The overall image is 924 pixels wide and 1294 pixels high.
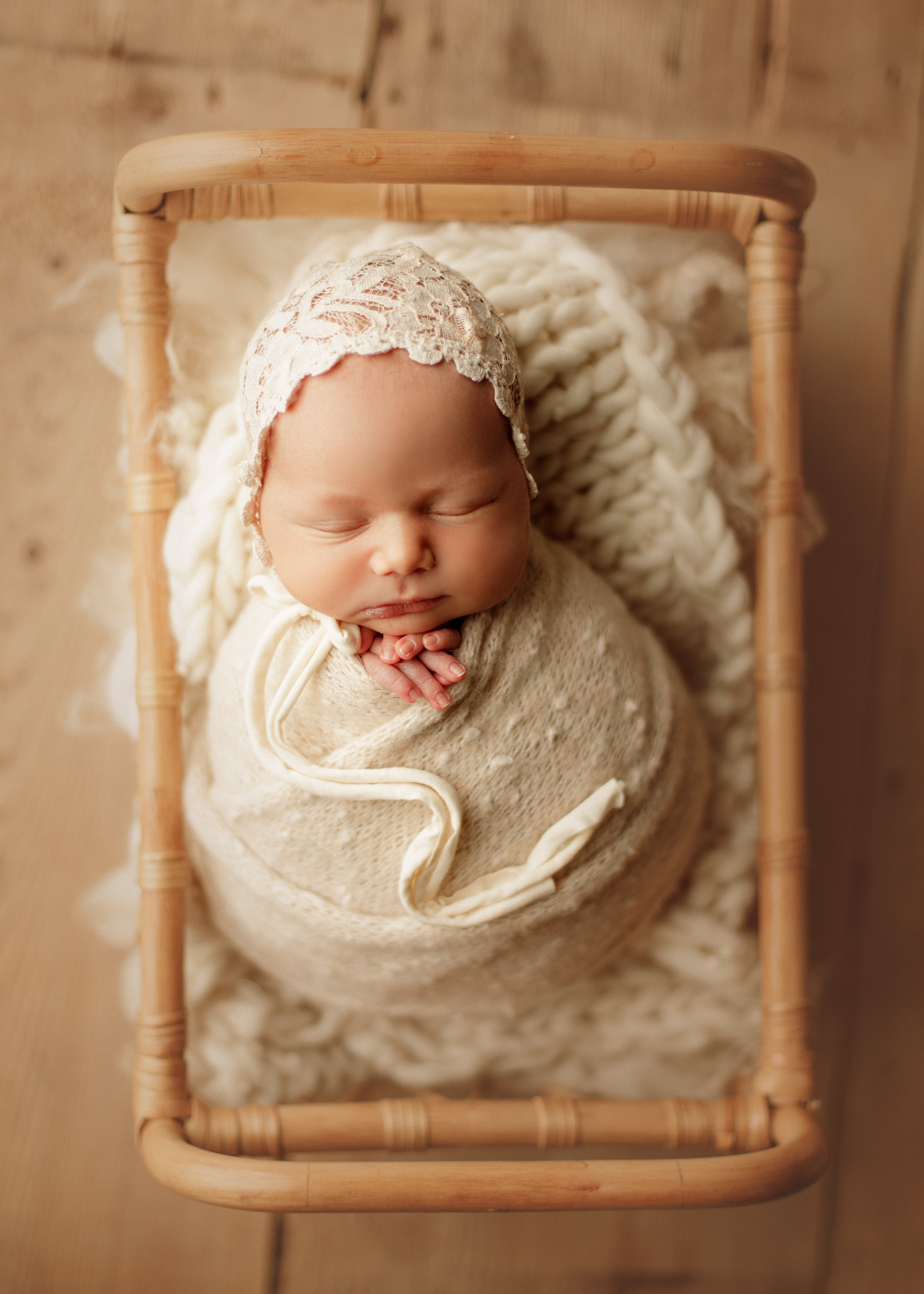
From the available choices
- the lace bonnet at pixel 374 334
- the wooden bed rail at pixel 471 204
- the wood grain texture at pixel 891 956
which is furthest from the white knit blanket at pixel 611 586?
the wood grain texture at pixel 891 956

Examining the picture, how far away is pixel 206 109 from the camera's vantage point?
3.23 ft

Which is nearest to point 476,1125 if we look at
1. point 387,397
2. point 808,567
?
point 387,397

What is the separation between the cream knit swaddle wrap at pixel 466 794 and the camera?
0.64 meters

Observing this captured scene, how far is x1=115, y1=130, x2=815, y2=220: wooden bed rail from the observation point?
0.64 m

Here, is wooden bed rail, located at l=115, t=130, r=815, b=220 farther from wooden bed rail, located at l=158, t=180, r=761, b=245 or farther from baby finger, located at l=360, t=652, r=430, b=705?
baby finger, located at l=360, t=652, r=430, b=705

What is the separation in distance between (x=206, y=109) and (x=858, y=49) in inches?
25.3

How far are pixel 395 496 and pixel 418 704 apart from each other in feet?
0.45

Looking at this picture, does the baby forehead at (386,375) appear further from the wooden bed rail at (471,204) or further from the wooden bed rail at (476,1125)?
the wooden bed rail at (476,1125)

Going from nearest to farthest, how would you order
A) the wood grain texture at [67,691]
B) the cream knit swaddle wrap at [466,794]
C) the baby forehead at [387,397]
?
the baby forehead at [387,397], the cream knit swaddle wrap at [466,794], the wood grain texture at [67,691]

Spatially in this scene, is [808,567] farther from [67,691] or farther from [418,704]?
[67,691]

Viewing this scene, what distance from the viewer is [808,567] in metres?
1.04

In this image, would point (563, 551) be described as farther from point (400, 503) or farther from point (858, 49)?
point (858, 49)

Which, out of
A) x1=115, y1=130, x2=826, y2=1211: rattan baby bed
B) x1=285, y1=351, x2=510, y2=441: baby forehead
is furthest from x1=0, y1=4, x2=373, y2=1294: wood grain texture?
x1=285, y1=351, x2=510, y2=441: baby forehead

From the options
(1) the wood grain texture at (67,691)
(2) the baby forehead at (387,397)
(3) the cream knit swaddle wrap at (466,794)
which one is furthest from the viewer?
(1) the wood grain texture at (67,691)
